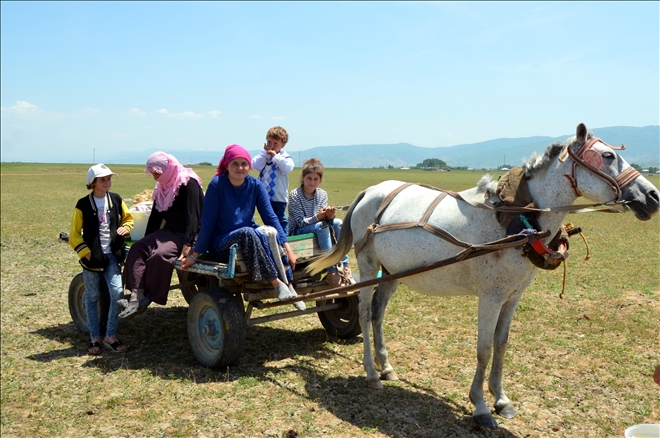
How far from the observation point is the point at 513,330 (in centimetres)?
739

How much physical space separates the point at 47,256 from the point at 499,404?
11.7 m

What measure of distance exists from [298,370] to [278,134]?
9.47 ft

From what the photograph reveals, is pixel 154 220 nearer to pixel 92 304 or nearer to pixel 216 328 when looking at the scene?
pixel 92 304

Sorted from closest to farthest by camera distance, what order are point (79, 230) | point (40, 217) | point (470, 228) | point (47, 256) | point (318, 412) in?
point (470, 228) → point (318, 412) → point (79, 230) → point (47, 256) → point (40, 217)

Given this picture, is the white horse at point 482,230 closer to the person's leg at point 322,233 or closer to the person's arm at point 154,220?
the person's leg at point 322,233

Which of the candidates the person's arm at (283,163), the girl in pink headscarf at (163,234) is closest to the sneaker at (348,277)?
Answer: the person's arm at (283,163)

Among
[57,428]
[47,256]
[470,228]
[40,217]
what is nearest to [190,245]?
[57,428]

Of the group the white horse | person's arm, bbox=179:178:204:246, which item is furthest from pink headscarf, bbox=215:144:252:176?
the white horse

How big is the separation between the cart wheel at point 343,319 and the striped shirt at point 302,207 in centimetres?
107

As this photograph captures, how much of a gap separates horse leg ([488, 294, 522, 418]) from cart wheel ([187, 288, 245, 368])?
257 centimetres

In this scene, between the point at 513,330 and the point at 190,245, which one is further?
the point at 513,330

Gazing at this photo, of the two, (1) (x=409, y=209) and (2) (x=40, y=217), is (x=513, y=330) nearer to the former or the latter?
(1) (x=409, y=209)

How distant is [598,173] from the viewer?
406 cm

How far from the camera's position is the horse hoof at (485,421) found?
15.3ft
